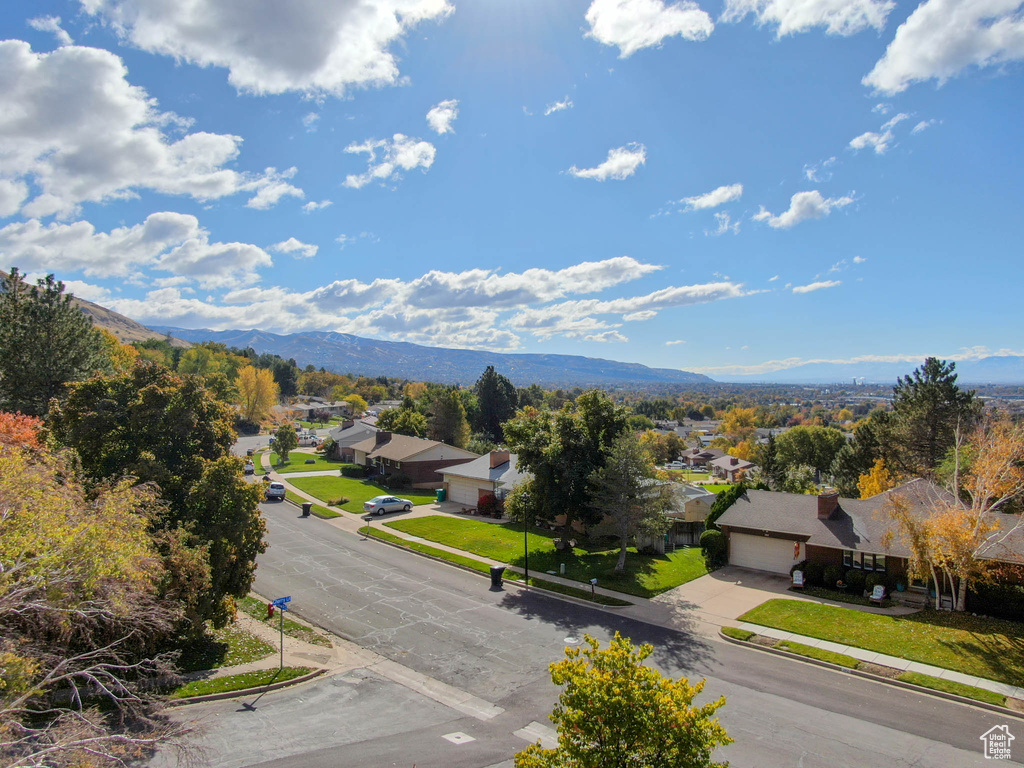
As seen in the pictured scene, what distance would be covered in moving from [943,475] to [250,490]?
4345 centimetres

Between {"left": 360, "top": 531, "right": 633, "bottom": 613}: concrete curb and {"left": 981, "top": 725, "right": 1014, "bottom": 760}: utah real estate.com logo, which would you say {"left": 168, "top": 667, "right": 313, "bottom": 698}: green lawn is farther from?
{"left": 981, "top": 725, "right": 1014, "bottom": 760}: utah real estate.com logo

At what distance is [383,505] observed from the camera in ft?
139

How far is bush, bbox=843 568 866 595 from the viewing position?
2536cm

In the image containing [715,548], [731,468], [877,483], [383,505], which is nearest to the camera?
[715,548]

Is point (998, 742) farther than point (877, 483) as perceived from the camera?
No

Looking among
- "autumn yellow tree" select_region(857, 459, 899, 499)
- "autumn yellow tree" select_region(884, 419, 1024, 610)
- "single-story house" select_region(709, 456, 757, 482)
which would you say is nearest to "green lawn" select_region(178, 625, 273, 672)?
"autumn yellow tree" select_region(884, 419, 1024, 610)

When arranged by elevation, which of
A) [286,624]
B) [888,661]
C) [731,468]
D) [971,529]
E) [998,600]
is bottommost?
[731,468]

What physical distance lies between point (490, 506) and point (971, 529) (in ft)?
97.7

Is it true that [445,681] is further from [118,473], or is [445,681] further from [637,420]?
[637,420]

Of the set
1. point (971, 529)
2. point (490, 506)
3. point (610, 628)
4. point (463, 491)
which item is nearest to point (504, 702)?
point (610, 628)

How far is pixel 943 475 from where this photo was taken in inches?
1502

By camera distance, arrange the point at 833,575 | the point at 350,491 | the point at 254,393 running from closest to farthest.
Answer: the point at 833,575 → the point at 350,491 → the point at 254,393

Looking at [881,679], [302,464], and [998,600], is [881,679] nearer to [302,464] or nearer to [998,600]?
[998,600]

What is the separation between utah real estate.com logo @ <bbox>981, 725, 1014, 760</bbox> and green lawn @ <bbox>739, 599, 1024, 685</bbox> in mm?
3328
